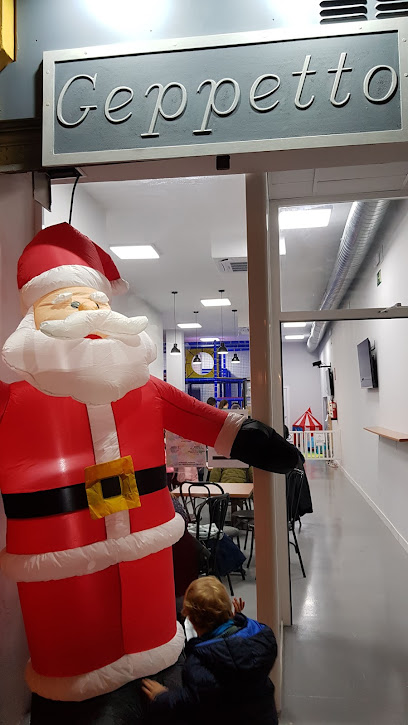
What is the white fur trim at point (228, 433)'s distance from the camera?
5.71 feet

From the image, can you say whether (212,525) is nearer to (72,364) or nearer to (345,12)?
(72,364)

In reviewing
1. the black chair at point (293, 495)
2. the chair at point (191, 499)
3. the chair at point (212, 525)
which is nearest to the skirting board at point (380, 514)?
the black chair at point (293, 495)

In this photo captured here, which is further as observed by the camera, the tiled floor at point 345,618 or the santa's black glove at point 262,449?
the tiled floor at point 345,618

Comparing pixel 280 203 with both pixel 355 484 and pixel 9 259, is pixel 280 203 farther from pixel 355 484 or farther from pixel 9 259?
pixel 355 484

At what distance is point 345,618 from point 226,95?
311cm

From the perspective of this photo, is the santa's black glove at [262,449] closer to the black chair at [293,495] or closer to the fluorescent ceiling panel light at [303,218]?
the black chair at [293,495]

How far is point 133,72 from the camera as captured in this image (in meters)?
1.66

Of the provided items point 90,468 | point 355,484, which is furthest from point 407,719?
point 355,484

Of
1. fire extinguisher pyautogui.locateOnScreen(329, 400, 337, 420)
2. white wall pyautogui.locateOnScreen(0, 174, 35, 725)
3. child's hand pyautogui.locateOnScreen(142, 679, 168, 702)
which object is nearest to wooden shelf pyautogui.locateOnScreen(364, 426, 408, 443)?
fire extinguisher pyautogui.locateOnScreen(329, 400, 337, 420)

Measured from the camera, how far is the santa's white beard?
4.75ft

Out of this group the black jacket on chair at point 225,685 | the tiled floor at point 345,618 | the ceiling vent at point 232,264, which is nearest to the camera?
the black jacket on chair at point 225,685

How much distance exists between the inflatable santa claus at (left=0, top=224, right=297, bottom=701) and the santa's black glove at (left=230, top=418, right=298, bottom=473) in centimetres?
30

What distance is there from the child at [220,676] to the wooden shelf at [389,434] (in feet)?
9.75

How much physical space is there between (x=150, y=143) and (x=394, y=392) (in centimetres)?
354
